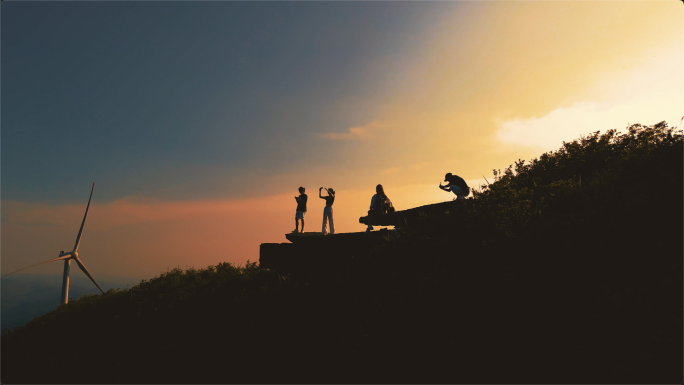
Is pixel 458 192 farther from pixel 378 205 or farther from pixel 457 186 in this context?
pixel 378 205

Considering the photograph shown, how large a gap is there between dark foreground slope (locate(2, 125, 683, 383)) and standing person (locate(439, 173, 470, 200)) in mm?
1701

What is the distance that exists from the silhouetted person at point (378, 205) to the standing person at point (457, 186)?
2.70 meters

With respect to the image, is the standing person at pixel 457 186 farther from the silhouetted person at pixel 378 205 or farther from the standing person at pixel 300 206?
the standing person at pixel 300 206

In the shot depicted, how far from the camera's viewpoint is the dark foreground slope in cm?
751

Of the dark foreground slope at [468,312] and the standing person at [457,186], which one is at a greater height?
the standing person at [457,186]

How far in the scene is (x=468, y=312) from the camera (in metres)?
9.21

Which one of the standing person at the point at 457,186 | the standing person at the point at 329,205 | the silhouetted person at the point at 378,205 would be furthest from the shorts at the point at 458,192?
the standing person at the point at 329,205

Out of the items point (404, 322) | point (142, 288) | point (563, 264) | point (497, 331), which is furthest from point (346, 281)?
point (142, 288)

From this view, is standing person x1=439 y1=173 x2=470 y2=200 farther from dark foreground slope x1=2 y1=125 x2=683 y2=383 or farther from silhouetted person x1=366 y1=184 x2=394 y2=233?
silhouetted person x1=366 y1=184 x2=394 y2=233

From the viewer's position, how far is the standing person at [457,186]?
50.0ft

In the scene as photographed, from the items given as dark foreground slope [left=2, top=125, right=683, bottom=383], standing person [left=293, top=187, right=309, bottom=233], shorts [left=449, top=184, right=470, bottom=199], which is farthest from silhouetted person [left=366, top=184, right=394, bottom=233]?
standing person [left=293, top=187, right=309, bottom=233]

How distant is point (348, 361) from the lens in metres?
9.09

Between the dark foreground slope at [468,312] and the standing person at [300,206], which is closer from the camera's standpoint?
the dark foreground slope at [468,312]

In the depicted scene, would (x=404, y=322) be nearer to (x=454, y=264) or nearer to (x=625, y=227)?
(x=454, y=264)
